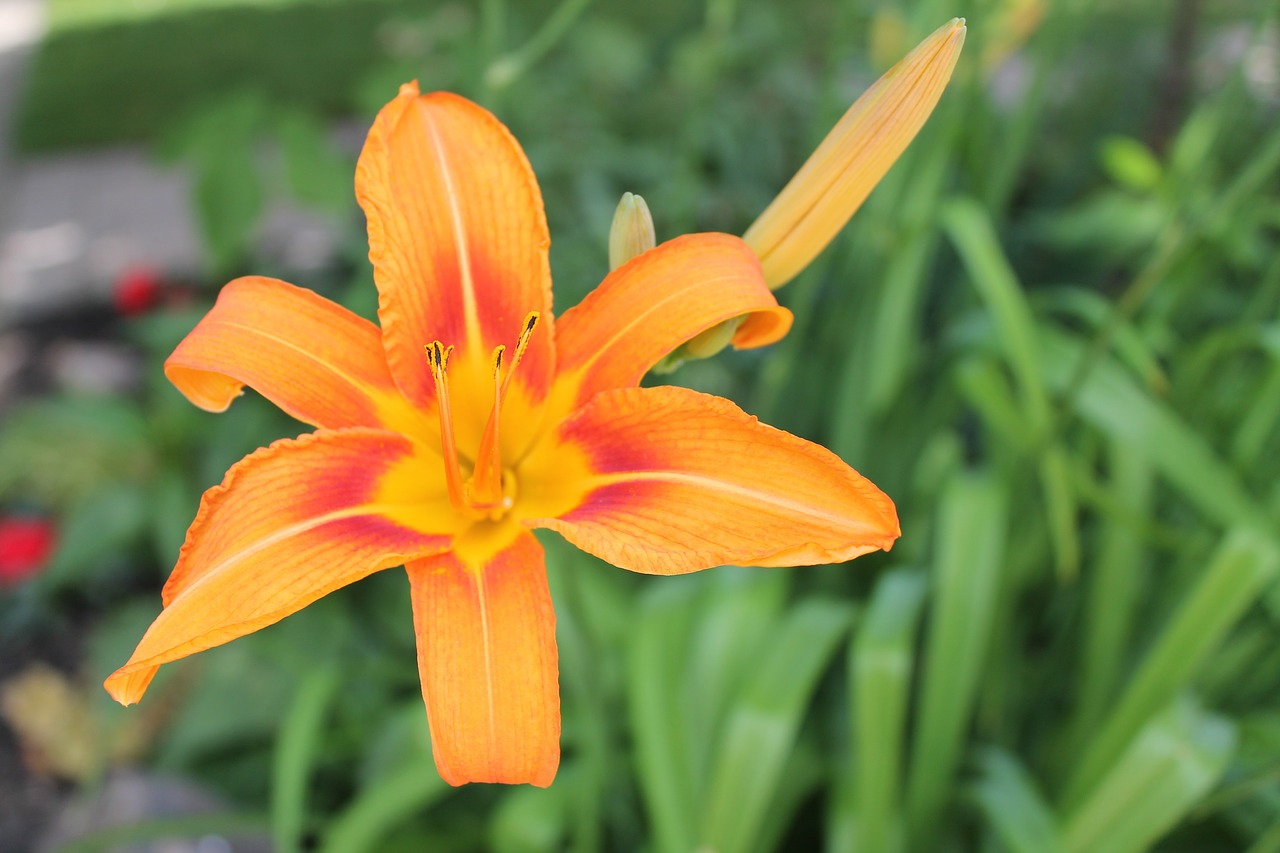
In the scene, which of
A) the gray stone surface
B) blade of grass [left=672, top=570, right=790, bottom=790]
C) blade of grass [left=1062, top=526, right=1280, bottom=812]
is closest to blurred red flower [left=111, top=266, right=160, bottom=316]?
the gray stone surface

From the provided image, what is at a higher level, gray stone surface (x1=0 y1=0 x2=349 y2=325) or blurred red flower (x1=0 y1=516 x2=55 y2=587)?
blurred red flower (x1=0 y1=516 x2=55 y2=587)

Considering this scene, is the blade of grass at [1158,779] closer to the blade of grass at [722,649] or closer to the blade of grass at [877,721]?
the blade of grass at [877,721]

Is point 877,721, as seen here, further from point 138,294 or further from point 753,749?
point 138,294

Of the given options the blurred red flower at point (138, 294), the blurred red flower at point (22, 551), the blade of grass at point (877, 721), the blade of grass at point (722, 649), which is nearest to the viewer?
the blade of grass at point (877, 721)

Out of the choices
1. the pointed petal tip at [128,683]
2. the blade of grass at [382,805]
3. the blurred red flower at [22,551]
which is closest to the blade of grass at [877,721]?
the blade of grass at [382,805]

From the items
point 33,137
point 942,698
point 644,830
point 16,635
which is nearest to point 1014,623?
point 942,698

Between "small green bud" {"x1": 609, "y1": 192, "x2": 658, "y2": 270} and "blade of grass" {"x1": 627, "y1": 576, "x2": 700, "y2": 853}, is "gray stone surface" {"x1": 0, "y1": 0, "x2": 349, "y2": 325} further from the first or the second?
"small green bud" {"x1": 609, "y1": 192, "x2": 658, "y2": 270}

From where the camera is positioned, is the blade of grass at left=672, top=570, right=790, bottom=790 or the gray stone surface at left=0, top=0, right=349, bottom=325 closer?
the blade of grass at left=672, top=570, right=790, bottom=790
